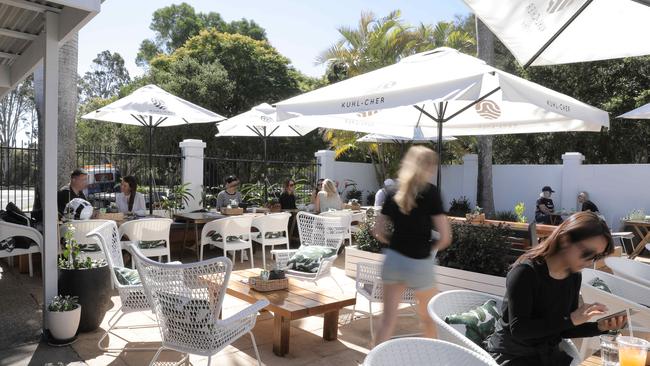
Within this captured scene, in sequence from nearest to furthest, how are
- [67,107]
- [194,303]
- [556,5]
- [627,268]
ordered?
1. [194,303]
2. [556,5]
3. [627,268]
4. [67,107]

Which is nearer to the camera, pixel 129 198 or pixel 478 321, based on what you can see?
pixel 478 321

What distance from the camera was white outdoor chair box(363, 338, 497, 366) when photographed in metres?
1.89

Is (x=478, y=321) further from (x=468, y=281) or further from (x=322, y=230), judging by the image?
(x=322, y=230)

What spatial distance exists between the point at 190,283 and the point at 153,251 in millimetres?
3268

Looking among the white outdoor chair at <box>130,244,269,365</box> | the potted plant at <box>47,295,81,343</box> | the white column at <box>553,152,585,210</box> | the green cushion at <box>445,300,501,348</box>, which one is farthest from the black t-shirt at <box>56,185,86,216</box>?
the white column at <box>553,152,585,210</box>

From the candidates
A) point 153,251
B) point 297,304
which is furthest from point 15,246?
point 297,304

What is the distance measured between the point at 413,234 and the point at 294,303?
1203 millimetres

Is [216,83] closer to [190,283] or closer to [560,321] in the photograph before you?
[190,283]

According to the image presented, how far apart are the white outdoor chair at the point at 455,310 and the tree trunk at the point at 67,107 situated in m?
6.80

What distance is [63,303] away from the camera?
159 inches

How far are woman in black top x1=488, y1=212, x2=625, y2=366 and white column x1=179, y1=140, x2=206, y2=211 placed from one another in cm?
816

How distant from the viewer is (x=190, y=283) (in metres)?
3.03

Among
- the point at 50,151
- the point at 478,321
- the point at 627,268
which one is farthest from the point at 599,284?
the point at 50,151

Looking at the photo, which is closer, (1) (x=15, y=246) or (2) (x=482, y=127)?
(1) (x=15, y=246)
